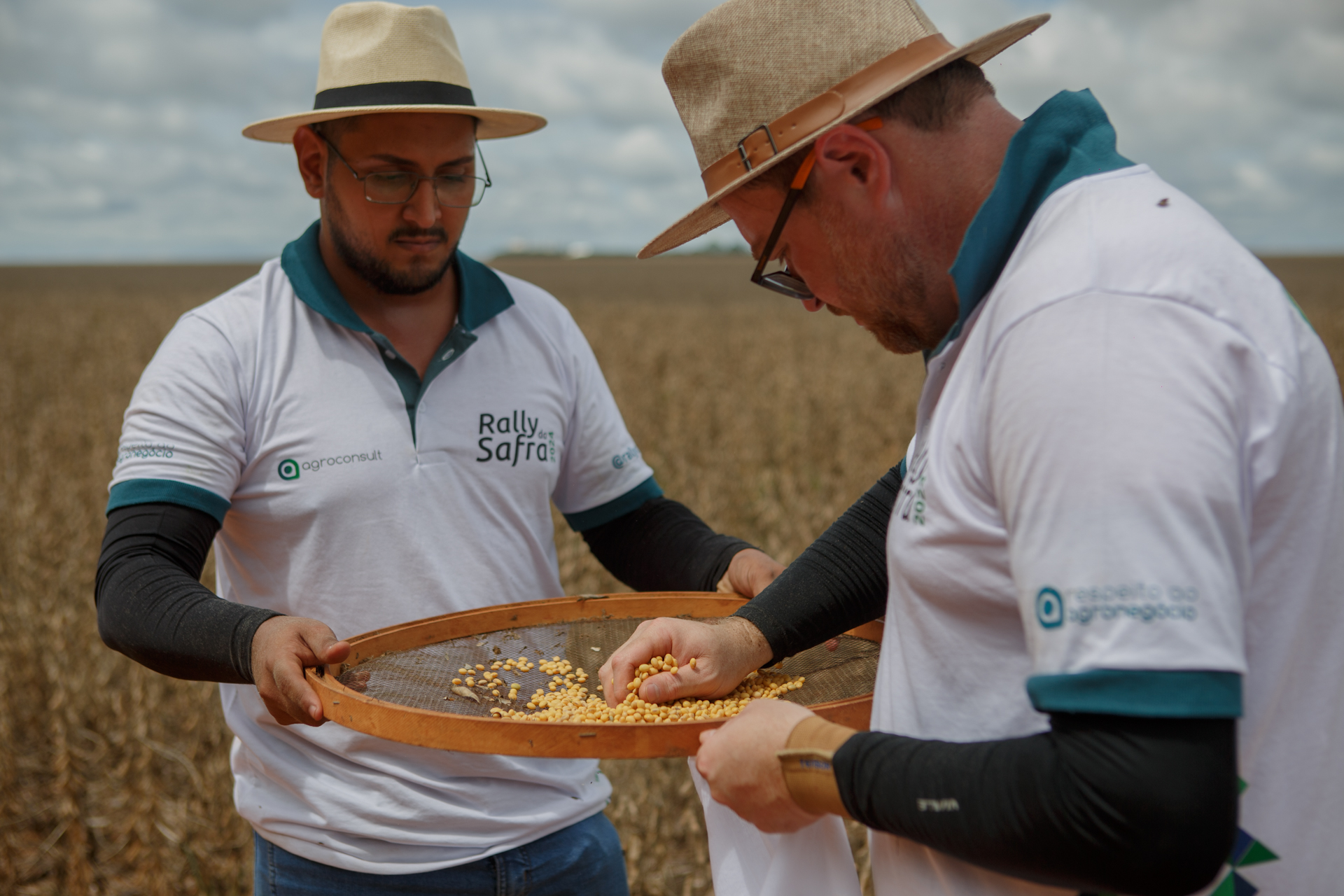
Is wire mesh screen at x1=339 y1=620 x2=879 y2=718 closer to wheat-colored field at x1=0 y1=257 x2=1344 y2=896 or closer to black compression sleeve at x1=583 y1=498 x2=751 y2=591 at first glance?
black compression sleeve at x1=583 y1=498 x2=751 y2=591

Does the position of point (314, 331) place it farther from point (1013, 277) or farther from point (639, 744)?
point (1013, 277)

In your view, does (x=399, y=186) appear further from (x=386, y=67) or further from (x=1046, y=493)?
(x=1046, y=493)

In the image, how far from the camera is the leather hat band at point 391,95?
2.63m

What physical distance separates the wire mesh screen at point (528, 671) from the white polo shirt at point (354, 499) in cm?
26

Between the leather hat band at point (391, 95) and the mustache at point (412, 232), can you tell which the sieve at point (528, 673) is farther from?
the leather hat band at point (391, 95)

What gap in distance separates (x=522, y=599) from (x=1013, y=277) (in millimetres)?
1782

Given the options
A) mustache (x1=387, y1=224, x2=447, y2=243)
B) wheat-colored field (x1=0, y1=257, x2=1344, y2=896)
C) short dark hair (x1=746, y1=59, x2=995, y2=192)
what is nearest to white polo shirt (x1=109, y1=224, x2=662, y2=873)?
mustache (x1=387, y1=224, x2=447, y2=243)

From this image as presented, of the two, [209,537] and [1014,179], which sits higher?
[1014,179]

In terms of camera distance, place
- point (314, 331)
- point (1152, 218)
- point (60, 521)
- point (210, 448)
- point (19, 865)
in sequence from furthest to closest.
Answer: point (60, 521) < point (19, 865) < point (314, 331) < point (210, 448) < point (1152, 218)

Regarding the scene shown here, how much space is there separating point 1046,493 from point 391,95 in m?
2.11

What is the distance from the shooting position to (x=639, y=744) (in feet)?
5.35

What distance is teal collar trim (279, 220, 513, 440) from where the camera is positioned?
2.58m

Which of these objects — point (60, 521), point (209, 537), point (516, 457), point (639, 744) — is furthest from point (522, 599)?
point (60, 521)

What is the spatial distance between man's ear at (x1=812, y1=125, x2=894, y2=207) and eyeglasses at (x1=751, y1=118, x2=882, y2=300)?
0.7 inches
